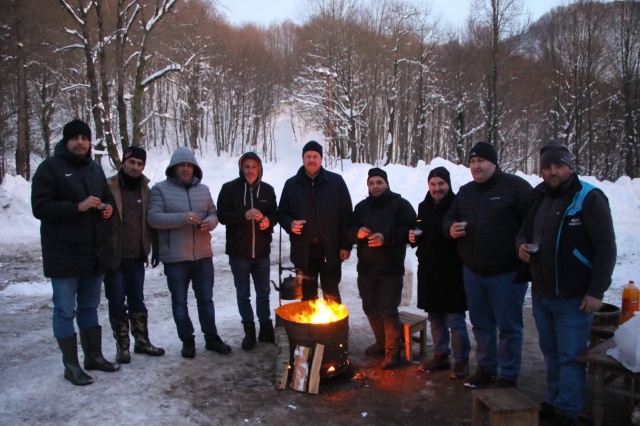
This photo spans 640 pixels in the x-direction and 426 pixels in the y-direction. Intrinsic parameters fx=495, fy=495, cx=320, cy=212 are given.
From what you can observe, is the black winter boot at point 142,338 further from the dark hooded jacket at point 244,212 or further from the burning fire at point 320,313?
the burning fire at point 320,313

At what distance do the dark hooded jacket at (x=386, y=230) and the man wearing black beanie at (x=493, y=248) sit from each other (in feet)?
1.86

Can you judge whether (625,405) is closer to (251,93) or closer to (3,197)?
(3,197)

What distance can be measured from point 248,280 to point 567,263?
133 inches

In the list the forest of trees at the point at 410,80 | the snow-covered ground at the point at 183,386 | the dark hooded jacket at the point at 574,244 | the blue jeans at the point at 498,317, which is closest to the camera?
the dark hooded jacket at the point at 574,244

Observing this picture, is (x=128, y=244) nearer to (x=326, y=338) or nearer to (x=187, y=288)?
(x=187, y=288)

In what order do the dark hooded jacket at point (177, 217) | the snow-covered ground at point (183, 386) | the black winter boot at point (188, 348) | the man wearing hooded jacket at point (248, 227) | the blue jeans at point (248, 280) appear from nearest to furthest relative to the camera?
the snow-covered ground at point (183, 386) → the dark hooded jacket at point (177, 217) → the black winter boot at point (188, 348) → the man wearing hooded jacket at point (248, 227) → the blue jeans at point (248, 280)

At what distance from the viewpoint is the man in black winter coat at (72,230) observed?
438 cm

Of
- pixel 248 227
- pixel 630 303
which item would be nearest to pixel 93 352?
pixel 248 227

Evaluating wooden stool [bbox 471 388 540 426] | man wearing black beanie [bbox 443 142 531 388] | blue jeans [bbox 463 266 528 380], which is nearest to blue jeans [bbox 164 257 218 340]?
man wearing black beanie [bbox 443 142 531 388]

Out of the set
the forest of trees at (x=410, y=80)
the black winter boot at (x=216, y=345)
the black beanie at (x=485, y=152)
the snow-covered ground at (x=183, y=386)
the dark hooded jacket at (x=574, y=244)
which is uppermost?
the forest of trees at (x=410, y=80)

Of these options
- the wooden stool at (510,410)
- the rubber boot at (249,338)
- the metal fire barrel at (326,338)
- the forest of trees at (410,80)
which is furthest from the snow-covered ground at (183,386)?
the forest of trees at (410,80)

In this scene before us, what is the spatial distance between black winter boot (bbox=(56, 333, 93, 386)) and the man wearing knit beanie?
13.4 ft

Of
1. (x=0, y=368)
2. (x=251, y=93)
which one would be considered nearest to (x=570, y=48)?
(x=251, y=93)

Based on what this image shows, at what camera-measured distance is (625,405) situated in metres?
4.23
